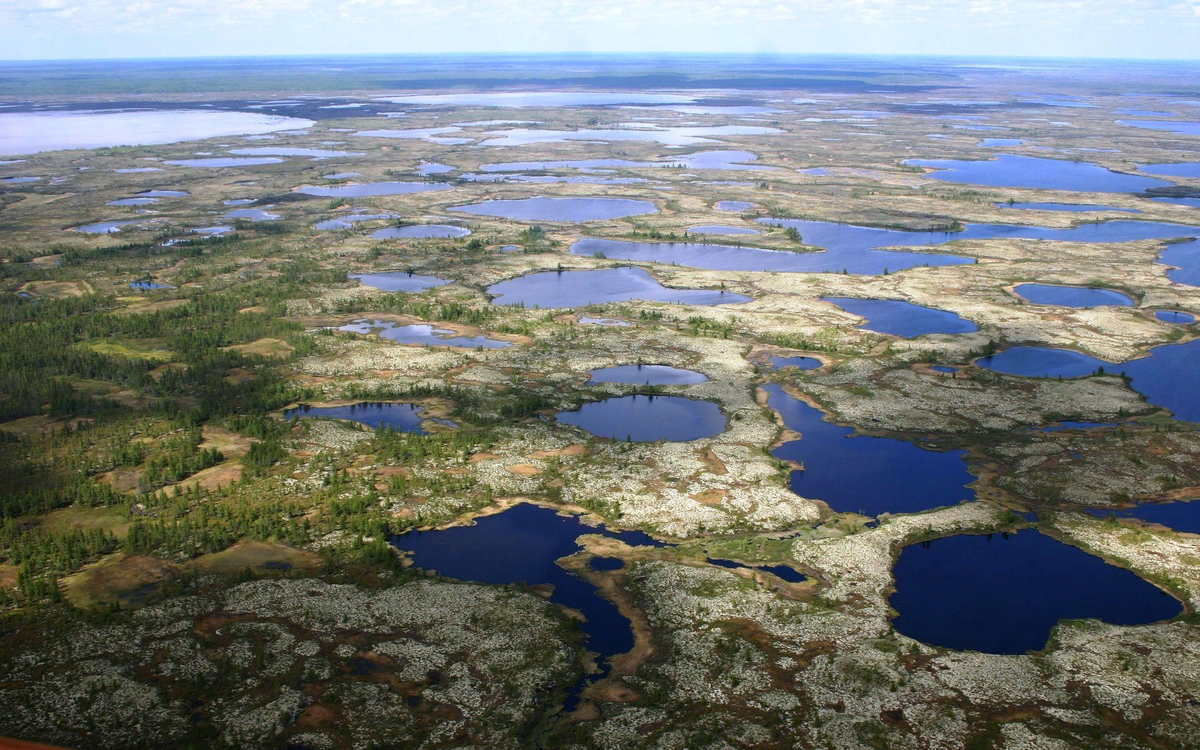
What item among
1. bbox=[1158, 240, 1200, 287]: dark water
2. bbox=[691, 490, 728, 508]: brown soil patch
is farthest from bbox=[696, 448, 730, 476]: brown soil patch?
bbox=[1158, 240, 1200, 287]: dark water

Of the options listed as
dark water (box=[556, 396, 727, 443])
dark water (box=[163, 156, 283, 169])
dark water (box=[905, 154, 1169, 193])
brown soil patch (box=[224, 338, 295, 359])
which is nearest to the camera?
dark water (box=[556, 396, 727, 443])

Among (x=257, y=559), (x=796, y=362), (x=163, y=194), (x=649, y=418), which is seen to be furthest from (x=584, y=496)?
(x=163, y=194)

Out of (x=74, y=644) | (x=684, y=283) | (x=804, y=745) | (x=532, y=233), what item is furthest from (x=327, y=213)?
(x=804, y=745)

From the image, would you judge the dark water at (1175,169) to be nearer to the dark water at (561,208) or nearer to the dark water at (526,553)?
the dark water at (561,208)

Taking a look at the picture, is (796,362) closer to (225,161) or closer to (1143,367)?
(1143,367)

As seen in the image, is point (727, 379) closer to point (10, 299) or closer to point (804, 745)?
point (804, 745)

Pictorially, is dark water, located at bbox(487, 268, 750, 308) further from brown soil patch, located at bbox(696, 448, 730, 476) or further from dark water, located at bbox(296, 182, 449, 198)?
dark water, located at bbox(296, 182, 449, 198)
